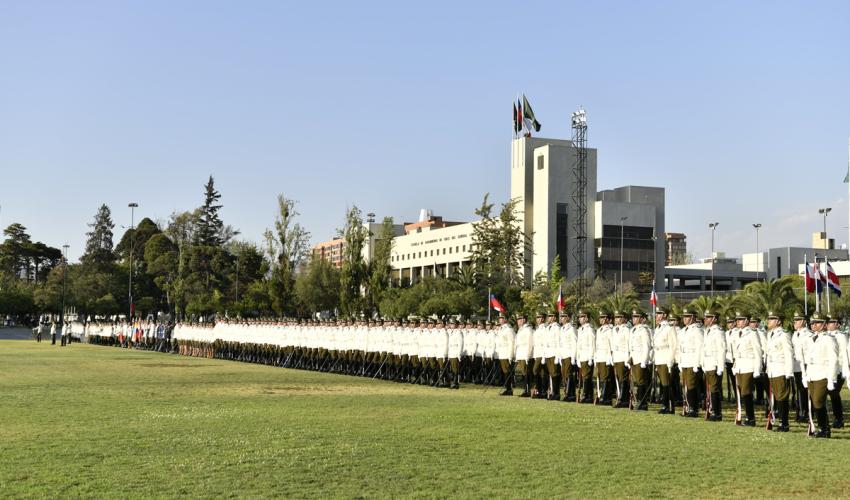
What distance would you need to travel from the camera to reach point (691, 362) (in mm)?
17109

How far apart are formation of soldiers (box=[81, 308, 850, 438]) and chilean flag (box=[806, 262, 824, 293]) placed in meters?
10.7

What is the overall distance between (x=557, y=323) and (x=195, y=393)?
806cm

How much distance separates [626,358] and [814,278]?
56.0 feet

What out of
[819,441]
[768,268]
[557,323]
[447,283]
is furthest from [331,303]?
[819,441]

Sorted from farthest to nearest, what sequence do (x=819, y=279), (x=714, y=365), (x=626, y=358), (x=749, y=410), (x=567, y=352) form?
(x=819, y=279) < (x=567, y=352) < (x=626, y=358) < (x=714, y=365) < (x=749, y=410)

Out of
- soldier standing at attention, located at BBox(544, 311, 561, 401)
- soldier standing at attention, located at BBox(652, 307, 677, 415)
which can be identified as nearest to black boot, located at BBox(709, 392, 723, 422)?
soldier standing at attention, located at BBox(652, 307, 677, 415)

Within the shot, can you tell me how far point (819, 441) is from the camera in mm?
13578

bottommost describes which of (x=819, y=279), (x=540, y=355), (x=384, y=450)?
(x=384, y=450)

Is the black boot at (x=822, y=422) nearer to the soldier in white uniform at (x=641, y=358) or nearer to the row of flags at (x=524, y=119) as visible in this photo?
the soldier in white uniform at (x=641, y=358)

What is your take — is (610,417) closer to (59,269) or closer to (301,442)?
(301,442)

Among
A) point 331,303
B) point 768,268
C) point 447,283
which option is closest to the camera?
point 447,283

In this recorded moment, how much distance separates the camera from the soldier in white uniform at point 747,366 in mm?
15788

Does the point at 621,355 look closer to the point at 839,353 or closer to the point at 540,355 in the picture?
the point at 540,355

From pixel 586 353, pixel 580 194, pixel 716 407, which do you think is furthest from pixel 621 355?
pixel 580 194
